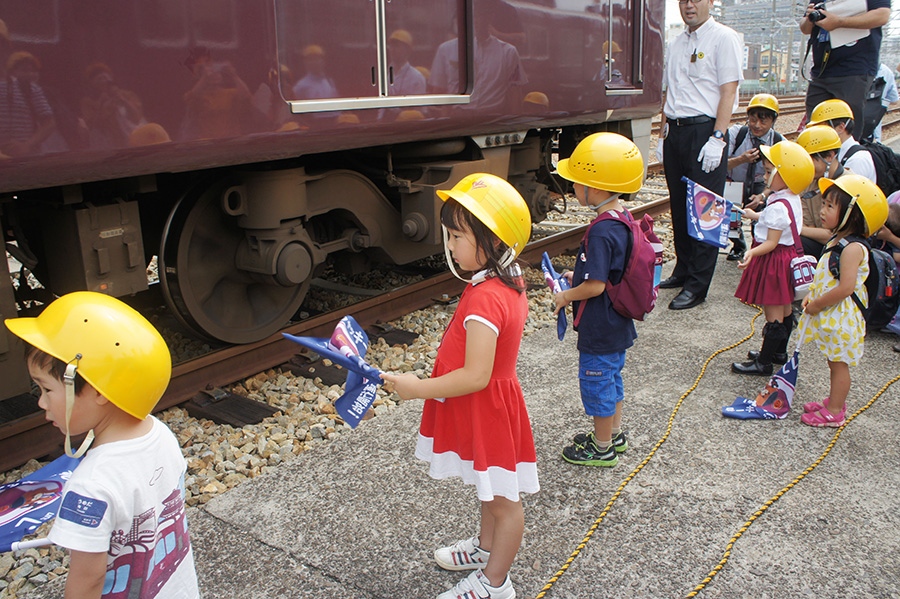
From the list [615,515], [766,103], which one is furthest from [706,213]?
[766,103]

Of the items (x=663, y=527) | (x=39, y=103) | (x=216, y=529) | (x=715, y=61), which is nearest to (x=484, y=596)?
(x=663, y=527)

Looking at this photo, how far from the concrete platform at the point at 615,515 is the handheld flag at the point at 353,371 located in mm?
755

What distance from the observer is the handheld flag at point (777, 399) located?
3850 millimetres

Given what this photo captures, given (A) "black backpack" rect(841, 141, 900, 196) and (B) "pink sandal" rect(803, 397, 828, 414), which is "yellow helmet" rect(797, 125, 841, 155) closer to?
(A) "black backpack" rect(841, 141, 900, 196)

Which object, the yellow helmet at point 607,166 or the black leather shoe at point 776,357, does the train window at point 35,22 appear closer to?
the yellow helmet at point 607,166

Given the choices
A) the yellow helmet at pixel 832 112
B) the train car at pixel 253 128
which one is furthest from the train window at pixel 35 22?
the yellow helmet at pixel 832 112

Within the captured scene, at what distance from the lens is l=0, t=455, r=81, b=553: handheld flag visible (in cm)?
171

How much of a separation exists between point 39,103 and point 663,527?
2831 mm

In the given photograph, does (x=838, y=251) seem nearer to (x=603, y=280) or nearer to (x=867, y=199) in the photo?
(x=867, y=199)

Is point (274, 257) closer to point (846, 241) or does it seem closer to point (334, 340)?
point (334, 340)

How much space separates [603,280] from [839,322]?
4.55 ft

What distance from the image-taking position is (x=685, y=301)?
5863mm

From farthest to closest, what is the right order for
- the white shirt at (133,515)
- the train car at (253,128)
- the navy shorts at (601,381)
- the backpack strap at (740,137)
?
1. the backpack strap at (740,137)
2. the navy shorts at (601,381)
3. the train car at (253,128)
4. the white shirt at (133,515)

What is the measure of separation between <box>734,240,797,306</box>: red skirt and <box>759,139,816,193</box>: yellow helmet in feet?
1.20
